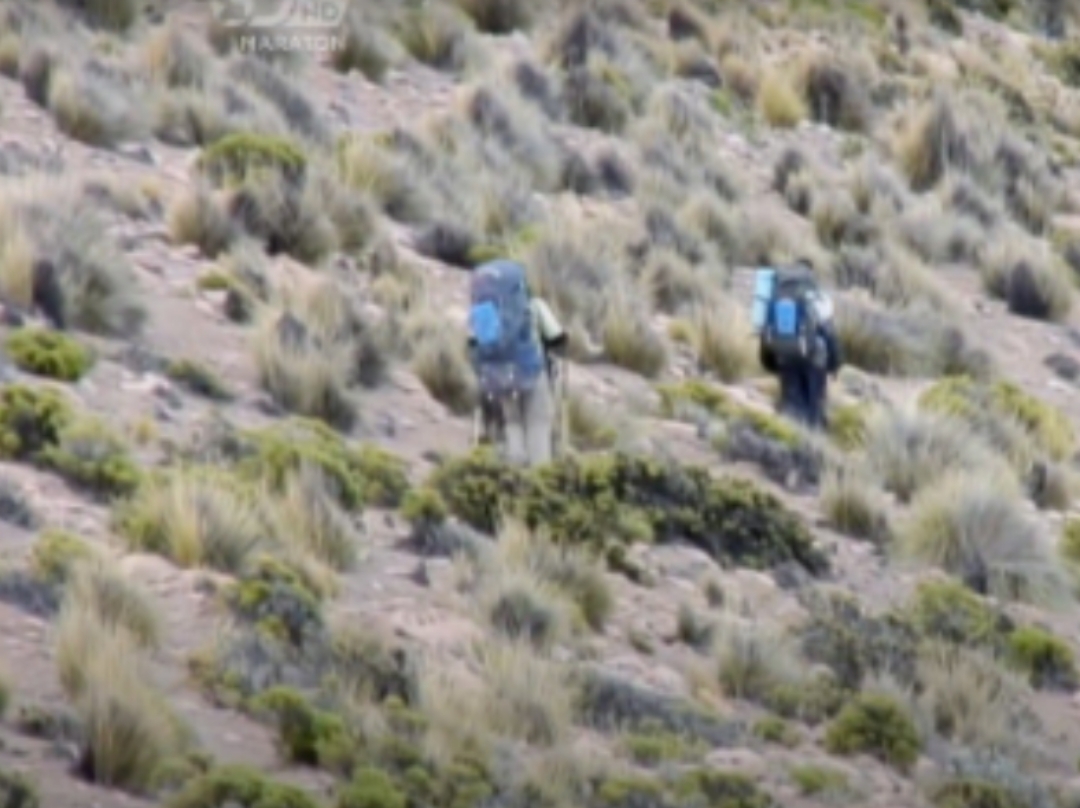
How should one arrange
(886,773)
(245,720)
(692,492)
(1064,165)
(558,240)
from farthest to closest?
1. (1064,165)
2. (558,240)
3. (692,492)
4. (886,773)
5. (245,720)

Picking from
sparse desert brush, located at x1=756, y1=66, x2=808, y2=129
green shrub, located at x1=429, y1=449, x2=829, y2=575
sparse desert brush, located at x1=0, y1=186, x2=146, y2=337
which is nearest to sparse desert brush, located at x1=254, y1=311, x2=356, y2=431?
sparse desert brush, located at x1=0, y1=186, x2=146, y2=337

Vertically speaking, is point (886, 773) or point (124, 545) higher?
point (124, 545)

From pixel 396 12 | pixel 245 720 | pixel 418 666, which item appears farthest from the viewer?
pixel 396 12

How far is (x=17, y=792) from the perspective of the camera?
9680mm

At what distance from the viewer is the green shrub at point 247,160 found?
19906 millimetres

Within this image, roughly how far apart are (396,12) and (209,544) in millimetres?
14706

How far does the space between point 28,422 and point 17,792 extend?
4.31m

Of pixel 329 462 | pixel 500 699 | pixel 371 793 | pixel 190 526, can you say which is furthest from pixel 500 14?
pixel 371 793

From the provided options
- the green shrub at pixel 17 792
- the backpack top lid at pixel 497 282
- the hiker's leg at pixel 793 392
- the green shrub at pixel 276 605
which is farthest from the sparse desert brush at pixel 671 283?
the green shrub at pixel 17 792

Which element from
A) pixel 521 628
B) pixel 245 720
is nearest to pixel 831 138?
pixel 521 628

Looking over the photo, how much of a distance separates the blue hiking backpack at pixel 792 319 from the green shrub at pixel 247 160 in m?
3.63

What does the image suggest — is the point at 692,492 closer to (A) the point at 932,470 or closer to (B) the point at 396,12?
(A) the point at 932,470

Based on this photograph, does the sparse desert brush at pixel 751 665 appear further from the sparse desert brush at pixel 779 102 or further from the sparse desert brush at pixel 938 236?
the sparse desert brush at pixel 779 102

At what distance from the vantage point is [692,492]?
16078 mm
